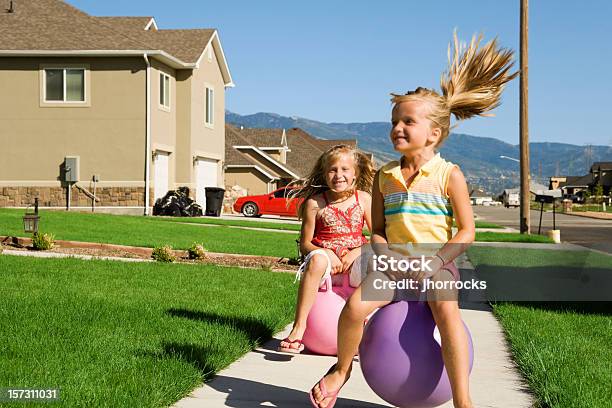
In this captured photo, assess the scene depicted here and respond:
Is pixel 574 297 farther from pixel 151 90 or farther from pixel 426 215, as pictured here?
pixel 151 90

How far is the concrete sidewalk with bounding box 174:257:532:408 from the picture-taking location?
5172 mm

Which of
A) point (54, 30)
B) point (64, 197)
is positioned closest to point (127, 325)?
→ point (64, 197)

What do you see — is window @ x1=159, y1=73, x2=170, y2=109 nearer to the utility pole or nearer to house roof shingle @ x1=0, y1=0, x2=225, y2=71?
house roof shingle @ x1=0, y1=0, x2=225, y2=71

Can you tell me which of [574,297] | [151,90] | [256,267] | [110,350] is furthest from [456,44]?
[151,90]

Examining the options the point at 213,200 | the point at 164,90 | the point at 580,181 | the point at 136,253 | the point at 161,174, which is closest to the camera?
the point at 136,253

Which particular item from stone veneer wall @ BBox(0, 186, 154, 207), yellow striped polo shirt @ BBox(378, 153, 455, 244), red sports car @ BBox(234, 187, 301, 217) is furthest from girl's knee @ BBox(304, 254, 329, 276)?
red sports car @ BBox(234, 187, 301, 217)

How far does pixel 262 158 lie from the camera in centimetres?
5541

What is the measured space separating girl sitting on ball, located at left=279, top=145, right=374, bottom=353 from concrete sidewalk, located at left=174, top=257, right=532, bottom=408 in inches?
11.1

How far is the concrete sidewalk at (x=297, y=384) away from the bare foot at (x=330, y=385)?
1.20 ft

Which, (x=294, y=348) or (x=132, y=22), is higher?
(x=132, y=22)

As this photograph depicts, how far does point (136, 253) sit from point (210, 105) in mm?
21174

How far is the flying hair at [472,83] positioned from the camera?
15.2ft

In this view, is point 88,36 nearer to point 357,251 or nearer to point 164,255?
point 164,255

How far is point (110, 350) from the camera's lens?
612cm
